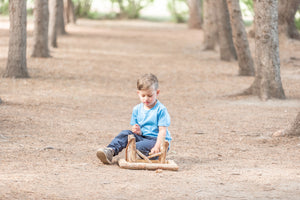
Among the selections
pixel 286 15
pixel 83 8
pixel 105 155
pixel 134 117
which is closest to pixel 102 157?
pixel 105 155

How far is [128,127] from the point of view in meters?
8.93

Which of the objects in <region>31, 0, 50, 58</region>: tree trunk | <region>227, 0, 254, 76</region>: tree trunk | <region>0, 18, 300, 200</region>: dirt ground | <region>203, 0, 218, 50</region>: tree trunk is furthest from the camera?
<region>203, 0, 218, 50</region>: tree trunk

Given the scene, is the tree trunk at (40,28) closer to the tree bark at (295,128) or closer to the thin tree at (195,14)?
the tree bark at (295,128)

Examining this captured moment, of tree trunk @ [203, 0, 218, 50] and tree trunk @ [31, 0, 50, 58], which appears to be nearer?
tree trunk @ [31, 0, 50, 58]

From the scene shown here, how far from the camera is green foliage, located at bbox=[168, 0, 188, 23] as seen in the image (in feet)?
151

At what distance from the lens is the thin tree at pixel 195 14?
37.2 m

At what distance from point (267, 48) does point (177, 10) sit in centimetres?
3587

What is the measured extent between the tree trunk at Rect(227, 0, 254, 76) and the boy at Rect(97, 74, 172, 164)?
8.77 m

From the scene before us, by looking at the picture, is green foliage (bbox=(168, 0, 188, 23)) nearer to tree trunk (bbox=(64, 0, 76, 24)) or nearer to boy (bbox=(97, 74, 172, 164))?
tree trunk (bbox=(64, 0, 76, 24))

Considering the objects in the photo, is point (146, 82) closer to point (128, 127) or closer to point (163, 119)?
point (163, 119)

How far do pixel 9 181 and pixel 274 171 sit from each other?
2553 millimetres

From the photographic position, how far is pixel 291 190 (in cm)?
511

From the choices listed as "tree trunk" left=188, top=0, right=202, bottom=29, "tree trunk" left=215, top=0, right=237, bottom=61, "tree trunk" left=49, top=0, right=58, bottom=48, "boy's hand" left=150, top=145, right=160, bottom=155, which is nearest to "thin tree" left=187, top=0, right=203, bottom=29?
"tree trunk" left=188, top=0, right=202, bottom=29

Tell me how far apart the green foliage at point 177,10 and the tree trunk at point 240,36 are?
100ft
